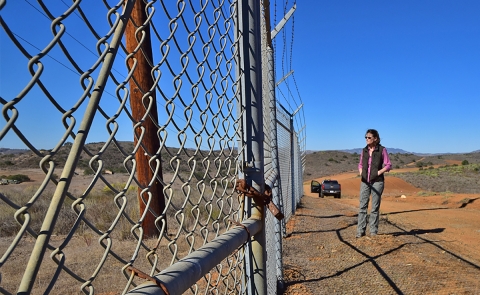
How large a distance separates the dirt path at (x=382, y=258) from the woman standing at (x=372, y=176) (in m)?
0.29

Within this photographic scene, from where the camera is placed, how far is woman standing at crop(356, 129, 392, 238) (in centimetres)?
706

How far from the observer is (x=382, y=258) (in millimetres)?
5707

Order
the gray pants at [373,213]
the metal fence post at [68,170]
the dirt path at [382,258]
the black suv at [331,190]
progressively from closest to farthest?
the metal fence post at [68,170] < the dirt path at [382,258] < the gray pants at [373,213] < the black suv at [331,190]

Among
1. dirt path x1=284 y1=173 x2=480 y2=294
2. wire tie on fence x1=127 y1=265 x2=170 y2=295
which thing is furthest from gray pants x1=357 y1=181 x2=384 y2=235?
wire tie on fence x1=127 y1=265 x2=170 y2=295

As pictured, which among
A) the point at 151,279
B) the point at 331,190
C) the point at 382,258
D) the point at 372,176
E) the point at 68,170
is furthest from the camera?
the point at 331,190

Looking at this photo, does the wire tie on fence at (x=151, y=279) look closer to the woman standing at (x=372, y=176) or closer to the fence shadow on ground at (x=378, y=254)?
the fence shadow on ground at (x=378, y=254)

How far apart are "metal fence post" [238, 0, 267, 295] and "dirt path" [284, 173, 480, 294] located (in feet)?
7.96

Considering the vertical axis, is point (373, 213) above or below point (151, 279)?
below

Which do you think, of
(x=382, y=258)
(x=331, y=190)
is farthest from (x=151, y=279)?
(x=331, y=190)

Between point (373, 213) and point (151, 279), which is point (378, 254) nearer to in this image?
point (373, 213)

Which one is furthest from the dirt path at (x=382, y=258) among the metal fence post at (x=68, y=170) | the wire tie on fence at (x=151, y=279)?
the metal fence post at (x=68, y=170)

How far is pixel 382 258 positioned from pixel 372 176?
183 cm

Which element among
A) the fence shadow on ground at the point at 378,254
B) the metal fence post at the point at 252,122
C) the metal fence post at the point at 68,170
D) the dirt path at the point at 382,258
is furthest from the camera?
the fence shadow on ground at the point at 378,254

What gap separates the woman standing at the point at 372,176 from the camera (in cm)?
706
